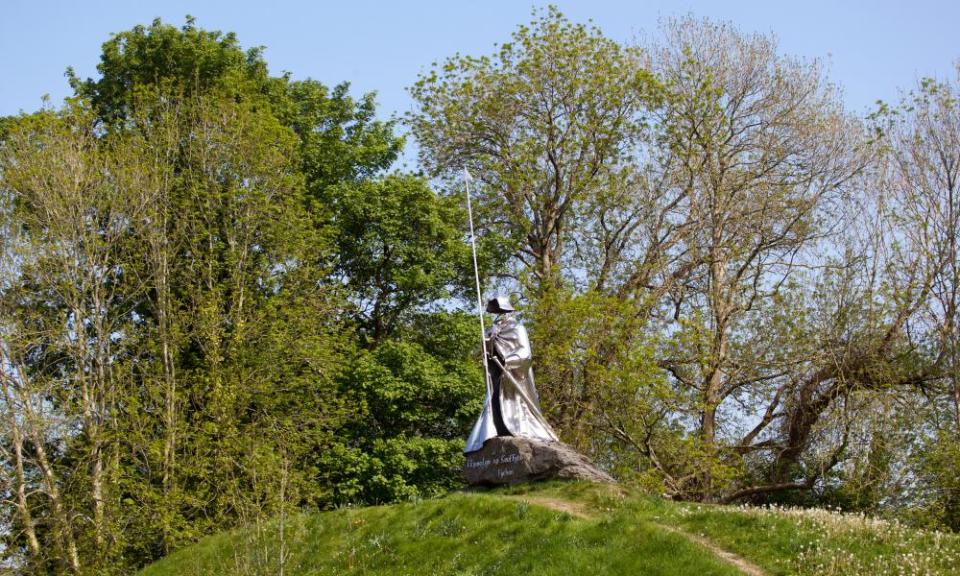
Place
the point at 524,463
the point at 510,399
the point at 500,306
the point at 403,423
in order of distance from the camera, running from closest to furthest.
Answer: the point at 524,463 < the point at 510,399 < the point at 500,306 < the point at 403,423

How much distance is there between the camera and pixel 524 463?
19.9 m

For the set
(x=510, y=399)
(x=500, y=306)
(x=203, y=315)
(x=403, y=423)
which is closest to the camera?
(x=510, y=399)

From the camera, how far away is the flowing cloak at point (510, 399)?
816 inches

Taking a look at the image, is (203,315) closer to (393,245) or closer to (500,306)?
(393,245)

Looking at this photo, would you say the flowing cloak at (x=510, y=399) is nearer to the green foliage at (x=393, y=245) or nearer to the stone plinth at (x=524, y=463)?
the stone plinth at (x=524, y=463)

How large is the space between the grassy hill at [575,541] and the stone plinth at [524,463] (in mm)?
365

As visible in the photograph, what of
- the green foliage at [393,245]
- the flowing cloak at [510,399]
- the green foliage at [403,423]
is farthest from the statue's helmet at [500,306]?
the green foliage at [393,245]

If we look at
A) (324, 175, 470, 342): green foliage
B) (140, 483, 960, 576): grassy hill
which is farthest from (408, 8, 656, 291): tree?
(140, 483, 960, 576): grassy hill

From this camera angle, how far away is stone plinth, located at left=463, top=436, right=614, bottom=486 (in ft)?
64.6

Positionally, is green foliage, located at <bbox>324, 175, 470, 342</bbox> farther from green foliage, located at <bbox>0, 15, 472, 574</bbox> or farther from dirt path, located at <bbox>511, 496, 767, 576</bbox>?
dirt path, located at <bbox>511, 496, 767, 576</bbox>

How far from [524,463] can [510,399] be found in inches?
63.4

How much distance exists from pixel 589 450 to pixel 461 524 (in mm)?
12400

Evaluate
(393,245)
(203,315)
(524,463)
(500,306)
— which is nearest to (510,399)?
(524,463)

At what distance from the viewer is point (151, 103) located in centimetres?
3216
